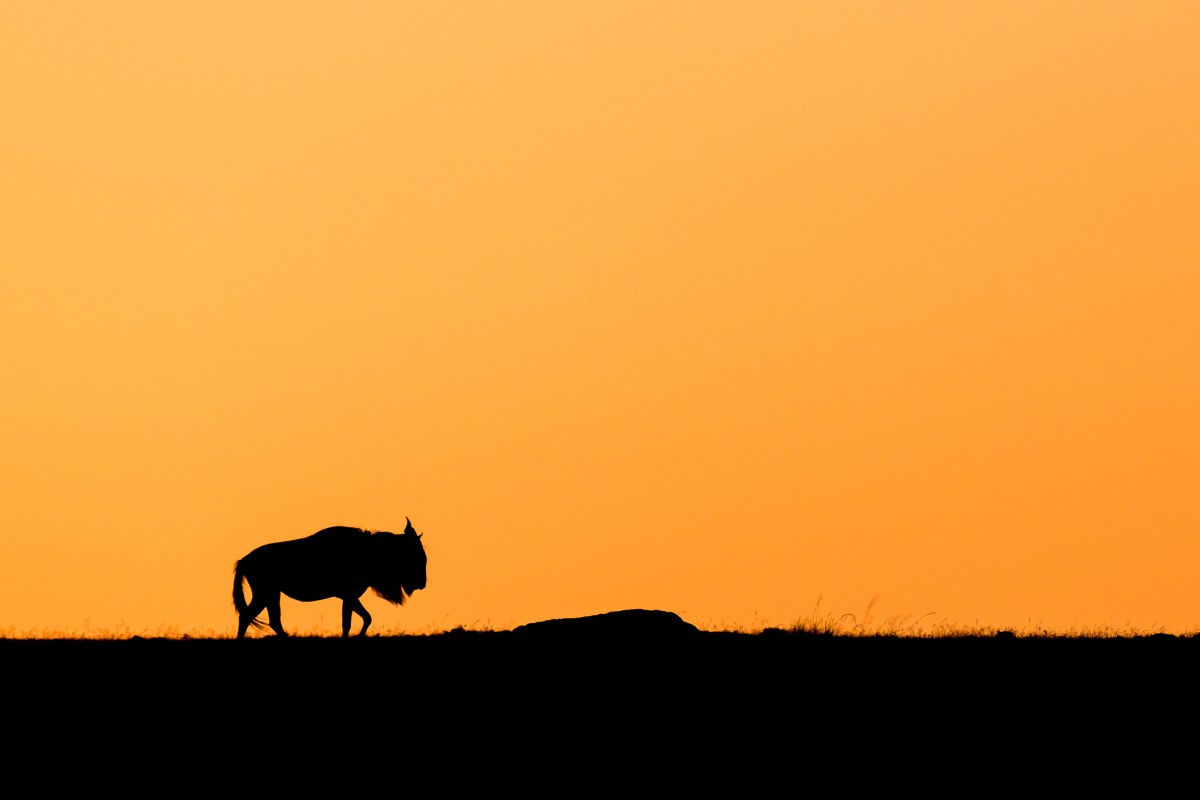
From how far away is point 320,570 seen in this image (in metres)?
26.6

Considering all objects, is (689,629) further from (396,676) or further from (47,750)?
(47,750)

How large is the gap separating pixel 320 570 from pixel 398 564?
1.28 metres

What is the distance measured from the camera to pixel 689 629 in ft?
71.6

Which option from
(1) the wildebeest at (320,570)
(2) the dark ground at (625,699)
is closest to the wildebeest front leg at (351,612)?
(1) the wildebeest at (320,570)

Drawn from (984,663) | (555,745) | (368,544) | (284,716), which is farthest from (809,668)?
(368,544)

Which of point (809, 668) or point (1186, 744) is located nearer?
point (1186, 744)

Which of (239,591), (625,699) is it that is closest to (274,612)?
(239,591)

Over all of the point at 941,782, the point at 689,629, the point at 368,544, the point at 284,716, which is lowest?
the point at 941,782

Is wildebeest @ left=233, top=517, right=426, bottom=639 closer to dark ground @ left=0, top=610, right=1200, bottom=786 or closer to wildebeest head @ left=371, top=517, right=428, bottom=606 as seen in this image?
wildebeest head @ left=371, top=517, right=428, bottom=606

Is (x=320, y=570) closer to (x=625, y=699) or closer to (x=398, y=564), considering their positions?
(x=398, y=564)

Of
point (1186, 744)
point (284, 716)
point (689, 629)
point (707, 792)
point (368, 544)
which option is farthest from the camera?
point (368, 544)

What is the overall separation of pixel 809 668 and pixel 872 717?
2278 millimetres

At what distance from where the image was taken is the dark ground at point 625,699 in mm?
16359

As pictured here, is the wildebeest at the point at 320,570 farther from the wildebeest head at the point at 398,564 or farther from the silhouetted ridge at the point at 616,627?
the silhouetted ridge at the point at 616,627
